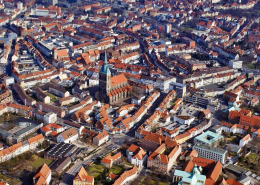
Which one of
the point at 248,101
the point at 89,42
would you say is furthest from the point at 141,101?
the point at 89,42

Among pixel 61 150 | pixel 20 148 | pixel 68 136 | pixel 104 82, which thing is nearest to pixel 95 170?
pixel 61 150

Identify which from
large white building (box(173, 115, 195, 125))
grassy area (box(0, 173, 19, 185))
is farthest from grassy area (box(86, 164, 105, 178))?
large white building (box(173, 115, 195, 125))

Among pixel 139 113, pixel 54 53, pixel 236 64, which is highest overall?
pixel 54 53

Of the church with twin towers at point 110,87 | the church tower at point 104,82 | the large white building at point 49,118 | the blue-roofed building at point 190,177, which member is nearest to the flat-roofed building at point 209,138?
the blue-roofed building at point 190,177

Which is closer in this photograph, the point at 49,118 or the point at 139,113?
the point at 49,118

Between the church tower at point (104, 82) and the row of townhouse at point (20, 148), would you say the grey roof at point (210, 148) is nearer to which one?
the church tower at point (104, 82)

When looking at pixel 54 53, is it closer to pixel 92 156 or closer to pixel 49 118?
pixel 49 118
